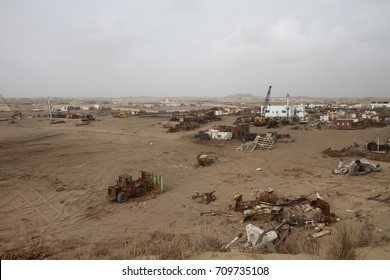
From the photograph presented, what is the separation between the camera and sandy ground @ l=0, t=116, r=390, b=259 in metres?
10.8

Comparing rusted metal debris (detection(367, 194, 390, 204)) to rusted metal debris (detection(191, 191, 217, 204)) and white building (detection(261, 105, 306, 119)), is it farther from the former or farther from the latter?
white building (detection(261, 105, 306, 119))

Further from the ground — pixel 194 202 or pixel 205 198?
pixel 205 198

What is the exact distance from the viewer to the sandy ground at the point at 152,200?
10.8 meters

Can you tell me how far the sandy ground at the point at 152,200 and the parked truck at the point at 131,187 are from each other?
1.53ft

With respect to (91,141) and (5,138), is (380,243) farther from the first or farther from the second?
(5,138)

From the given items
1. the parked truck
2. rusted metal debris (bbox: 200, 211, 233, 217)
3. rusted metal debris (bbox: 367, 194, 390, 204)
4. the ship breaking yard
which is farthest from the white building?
rusted metal debris (bbox: 200, 211, 233, 217)

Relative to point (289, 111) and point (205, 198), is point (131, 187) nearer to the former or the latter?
point (205, 198)

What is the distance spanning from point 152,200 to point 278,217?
6200 millimetres

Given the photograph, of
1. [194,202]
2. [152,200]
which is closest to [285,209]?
[194,202]

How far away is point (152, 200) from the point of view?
14.8m

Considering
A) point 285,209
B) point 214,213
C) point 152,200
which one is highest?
point 285,209

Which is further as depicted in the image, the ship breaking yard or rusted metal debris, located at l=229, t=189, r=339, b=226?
rusted metal debris, located at l=229, t=189, r=339, b=226

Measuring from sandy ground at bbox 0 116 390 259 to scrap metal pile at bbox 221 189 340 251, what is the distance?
1.99 feet

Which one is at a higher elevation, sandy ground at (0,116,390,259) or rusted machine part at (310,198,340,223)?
rusted machine part at (310,198,340,223)
